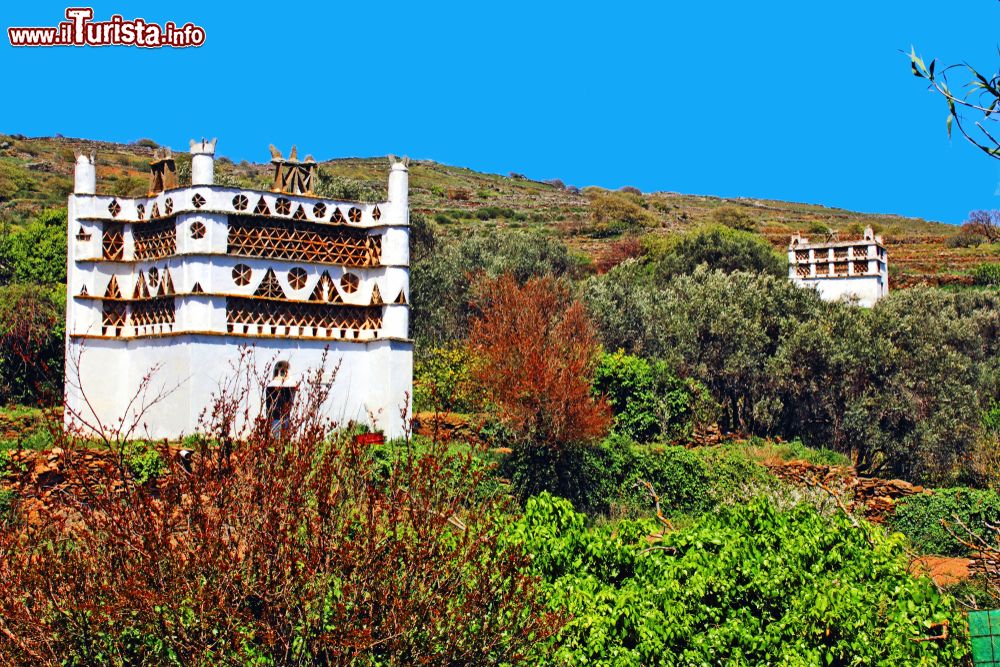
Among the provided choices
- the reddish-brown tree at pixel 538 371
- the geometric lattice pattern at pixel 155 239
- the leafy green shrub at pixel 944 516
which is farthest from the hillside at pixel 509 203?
the leafy green shrub at pixel 944 516

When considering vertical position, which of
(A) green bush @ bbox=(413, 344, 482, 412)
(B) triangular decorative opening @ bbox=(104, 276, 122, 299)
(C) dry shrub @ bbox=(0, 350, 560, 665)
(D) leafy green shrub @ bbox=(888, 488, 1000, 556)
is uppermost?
(B) triangular decorative opening @ bbox=(104, 276, 122, 299)

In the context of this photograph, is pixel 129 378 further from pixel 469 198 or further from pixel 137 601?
pixel 469 198

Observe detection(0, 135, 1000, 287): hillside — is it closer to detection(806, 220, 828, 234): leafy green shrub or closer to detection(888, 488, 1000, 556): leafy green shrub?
detection(806, 220, 828, 234): leafy green shrub

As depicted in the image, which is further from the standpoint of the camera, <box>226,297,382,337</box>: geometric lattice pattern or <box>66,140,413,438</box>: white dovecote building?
<box>226,297,382,337</box>: geometric lattice pattern

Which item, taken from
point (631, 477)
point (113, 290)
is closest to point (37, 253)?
Answer: point (113, 290)

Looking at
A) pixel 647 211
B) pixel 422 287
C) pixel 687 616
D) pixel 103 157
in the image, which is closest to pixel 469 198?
pixel 647 211

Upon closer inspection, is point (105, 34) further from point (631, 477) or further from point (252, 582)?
point (252, 582)

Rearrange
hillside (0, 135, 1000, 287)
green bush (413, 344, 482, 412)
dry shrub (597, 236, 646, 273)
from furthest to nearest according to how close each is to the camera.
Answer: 1. dry shrub (597, 236, 646, 273)
2. hillside (0, 135, 1000, 287)
3. green bush (413, 344, 482, 412)

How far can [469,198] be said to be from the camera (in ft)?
316

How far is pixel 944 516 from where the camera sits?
25609mm

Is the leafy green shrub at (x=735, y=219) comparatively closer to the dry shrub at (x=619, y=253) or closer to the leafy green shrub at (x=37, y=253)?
the dry shrub at (x=619, y=253)

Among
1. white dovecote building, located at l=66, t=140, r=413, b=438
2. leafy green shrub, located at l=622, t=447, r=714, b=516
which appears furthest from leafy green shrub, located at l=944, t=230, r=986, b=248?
white dovecote building, located at l=66, t=140, r=413, b=438

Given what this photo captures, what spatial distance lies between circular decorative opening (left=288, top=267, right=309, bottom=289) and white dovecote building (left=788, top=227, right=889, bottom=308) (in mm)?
24430

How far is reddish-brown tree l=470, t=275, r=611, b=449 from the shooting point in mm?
28078
